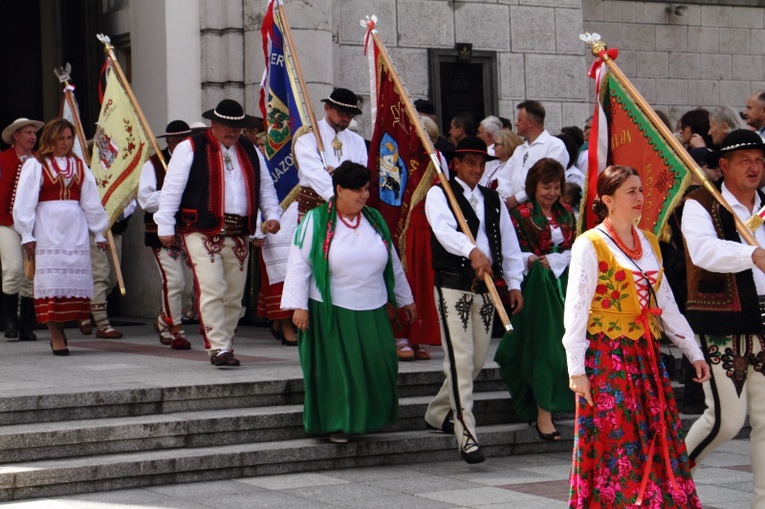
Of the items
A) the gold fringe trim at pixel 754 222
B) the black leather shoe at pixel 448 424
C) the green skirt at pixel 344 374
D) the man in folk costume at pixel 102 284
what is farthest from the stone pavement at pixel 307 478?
the man in folk costume at pixel 102 284

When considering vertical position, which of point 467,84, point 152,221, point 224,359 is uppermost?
point 467,84

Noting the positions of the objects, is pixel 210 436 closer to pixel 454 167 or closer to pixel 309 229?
pixel 309 229

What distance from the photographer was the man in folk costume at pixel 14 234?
1215 centimetres

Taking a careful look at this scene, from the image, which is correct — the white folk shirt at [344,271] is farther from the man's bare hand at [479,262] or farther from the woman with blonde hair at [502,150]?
the woman with blonde hair at [502,150]

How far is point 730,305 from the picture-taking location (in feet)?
23.5

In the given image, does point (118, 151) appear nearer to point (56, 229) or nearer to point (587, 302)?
point (56, 229)

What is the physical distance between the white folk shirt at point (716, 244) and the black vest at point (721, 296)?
2.0 inches

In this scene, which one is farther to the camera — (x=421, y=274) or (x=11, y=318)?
(x=11, y=318)

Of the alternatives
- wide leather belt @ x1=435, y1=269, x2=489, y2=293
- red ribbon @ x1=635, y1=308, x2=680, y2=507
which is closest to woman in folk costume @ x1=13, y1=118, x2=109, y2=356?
wide leather belt @ x1=435, y1=269, x2=489, y2=293

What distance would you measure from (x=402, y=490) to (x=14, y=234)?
5.57 metres

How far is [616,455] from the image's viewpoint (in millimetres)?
6406

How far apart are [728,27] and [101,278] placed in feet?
31.4

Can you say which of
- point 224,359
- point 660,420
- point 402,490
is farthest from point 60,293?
point 660,420

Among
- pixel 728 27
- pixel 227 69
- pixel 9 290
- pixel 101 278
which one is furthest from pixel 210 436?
pixel 728 27
